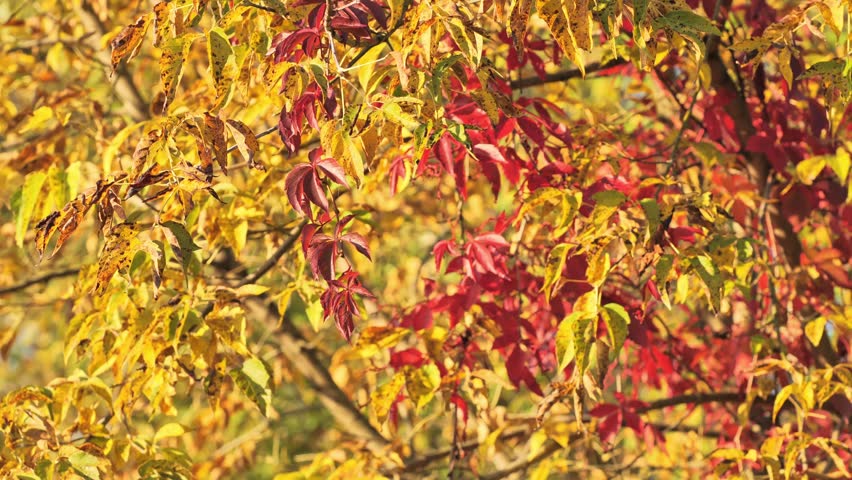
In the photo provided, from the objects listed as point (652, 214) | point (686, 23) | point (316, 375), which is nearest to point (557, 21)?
point (686, 23)

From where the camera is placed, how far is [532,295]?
8.46ft

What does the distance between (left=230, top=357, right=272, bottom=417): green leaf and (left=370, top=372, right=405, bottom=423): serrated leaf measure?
0.24m

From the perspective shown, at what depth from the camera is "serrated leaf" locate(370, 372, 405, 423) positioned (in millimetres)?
2203

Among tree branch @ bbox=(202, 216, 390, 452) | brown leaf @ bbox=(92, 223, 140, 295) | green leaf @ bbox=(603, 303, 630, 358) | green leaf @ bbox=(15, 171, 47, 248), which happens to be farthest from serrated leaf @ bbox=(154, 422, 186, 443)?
Answer: tree branch @ bbox=(202, 216, 390, 452)

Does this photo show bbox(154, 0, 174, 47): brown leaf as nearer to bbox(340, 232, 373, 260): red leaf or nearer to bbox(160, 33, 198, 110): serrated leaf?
bbox(160, 33, 198, 110): serrated leaf

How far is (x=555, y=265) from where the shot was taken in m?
1.98

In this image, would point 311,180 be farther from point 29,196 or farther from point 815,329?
point 815,329

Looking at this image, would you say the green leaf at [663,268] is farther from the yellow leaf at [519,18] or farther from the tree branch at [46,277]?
the tree branch at [46,277]

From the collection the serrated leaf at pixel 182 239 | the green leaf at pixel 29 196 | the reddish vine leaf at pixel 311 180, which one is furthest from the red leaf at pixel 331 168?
the green leaf at pixel 29 196

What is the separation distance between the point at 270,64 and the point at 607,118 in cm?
141

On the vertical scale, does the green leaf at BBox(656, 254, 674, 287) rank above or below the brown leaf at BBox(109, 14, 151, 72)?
below

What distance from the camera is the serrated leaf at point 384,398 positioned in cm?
220

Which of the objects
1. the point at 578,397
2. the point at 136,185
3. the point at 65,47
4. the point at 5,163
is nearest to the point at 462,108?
the point at 578,397

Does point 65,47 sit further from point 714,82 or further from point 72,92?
point 714,82
